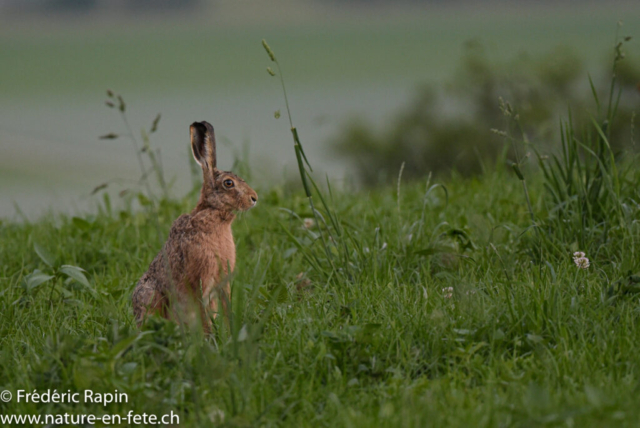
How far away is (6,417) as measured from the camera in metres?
3.05

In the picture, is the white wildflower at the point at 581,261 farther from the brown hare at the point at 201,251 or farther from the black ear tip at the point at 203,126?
the black ear tip at the point at 203,126

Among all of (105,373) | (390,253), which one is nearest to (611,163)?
(390,253)

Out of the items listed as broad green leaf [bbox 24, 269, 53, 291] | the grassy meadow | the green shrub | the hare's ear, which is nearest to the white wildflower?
the grassy meadow

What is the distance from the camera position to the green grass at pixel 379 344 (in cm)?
294

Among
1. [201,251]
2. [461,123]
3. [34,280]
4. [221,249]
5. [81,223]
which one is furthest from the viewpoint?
[461,123]

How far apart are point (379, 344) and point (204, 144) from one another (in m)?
1.71

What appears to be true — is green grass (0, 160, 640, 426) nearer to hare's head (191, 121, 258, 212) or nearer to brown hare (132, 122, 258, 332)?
brown hare (132, 122, 258, 332)

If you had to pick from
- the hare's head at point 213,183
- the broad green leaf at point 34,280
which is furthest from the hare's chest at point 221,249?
the broad green leaf at point 34,280

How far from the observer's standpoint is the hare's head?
4.27 meters

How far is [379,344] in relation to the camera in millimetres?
3414

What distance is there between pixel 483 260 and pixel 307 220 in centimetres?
175

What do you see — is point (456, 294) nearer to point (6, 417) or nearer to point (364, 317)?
point (364, 317)

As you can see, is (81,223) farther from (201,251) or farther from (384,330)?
(384,330)

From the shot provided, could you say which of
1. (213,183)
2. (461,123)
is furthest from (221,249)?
(461,123)
